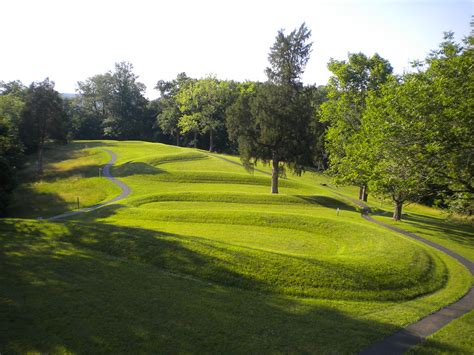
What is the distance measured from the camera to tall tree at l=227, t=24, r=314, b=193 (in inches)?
1630

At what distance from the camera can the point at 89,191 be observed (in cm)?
5078

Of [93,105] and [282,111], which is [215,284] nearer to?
[282,111]

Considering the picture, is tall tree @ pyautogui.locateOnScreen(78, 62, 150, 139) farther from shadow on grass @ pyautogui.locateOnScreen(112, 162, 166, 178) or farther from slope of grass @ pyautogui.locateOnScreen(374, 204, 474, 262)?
slope of grass @ pyautogui.locateOnScreen(374, 204, 474, 262)

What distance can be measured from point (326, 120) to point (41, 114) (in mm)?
53901

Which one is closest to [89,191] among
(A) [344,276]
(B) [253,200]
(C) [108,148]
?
(B) [253,200]

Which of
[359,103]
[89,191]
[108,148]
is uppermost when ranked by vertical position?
[359,103]

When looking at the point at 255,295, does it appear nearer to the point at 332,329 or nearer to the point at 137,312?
the point at 332,329

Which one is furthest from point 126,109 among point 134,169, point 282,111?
point 282,111

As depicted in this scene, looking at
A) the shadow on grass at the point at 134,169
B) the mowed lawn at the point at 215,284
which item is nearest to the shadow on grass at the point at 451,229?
the mowed lawn at the point at 215,284

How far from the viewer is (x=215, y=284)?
17.6 m

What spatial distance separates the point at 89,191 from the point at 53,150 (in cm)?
4744

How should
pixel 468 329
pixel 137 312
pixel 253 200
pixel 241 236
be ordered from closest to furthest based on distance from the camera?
pixel 137 312 → pixel 468 329 → pixel 241 236 → pixel 253 200

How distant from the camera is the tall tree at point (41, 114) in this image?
64.1m

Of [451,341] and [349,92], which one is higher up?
[349,92]
